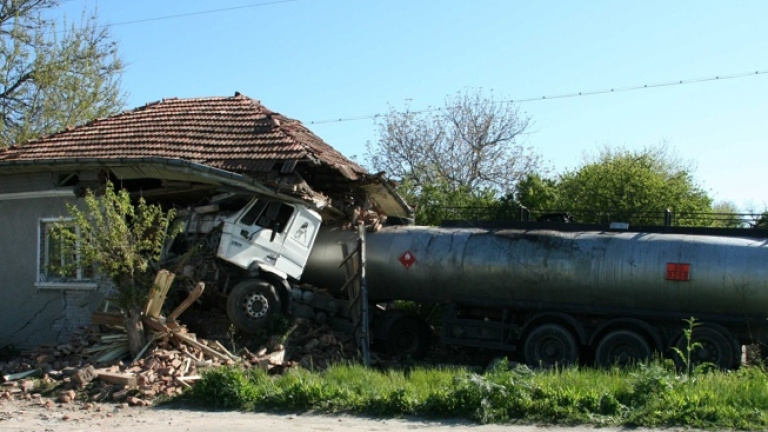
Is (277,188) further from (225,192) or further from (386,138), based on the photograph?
(386,138)

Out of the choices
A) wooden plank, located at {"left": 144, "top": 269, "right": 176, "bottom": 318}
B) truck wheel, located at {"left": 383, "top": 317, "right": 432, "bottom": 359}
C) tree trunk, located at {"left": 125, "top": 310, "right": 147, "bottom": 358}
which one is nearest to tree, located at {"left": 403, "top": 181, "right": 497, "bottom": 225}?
truck wheel, located at {"left": 383, "top": 317, "right": 432, "bottom": 359}

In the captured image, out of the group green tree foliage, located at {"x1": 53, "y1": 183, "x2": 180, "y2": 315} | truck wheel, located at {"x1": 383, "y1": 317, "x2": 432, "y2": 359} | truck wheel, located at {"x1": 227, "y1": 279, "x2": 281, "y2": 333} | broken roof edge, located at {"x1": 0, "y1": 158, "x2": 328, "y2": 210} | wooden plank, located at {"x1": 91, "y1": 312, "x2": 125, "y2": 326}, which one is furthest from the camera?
truck wheel, located at {"x1": 383, "y1": 317, "x2": 432, "y2": 359}

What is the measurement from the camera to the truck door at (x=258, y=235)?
47.0 feet

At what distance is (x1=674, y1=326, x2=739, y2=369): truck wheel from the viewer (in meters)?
13.0

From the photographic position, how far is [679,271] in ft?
A: 43.9

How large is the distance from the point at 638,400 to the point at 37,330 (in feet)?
39.2

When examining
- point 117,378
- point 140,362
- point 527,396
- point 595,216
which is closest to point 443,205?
point 595,216

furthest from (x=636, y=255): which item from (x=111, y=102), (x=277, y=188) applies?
(x=111, y=102)

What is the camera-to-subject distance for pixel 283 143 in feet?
52.1

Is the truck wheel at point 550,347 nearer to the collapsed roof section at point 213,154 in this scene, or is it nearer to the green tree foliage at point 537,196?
the collapsed roof section at point 213,154

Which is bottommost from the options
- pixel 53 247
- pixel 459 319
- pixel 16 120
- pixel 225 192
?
pixel 459 319

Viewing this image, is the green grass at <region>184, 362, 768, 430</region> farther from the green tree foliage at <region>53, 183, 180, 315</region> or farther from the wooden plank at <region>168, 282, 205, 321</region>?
the green tree foliage at <region>53, 183, 180, 315</region>

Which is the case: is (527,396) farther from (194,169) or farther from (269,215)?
(194,169)

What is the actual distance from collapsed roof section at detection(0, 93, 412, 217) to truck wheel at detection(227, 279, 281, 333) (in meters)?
1.74
